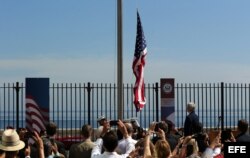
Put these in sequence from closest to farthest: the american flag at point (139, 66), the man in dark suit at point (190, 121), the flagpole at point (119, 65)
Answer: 1. the man in dark suit at point (190, 121)
2. the flagpole at point (119, 65)
3. the american flag at point (139, 66)

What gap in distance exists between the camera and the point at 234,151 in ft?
27.5

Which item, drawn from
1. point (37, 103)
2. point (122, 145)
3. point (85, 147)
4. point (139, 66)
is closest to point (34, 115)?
point (37, 103)

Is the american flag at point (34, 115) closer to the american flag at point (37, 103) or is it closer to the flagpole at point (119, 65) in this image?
the american flag at point (37, 103)

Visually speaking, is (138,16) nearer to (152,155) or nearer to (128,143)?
(128,143)

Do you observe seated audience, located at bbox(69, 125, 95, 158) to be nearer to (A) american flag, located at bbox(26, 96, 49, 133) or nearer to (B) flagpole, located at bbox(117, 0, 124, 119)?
(B) flagpole, located at bbox(117, 0, 124, 119)

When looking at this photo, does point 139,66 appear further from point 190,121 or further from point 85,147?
point 85,147

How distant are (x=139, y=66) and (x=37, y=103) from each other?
9.78 ft

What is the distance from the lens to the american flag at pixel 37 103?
53.2 ft

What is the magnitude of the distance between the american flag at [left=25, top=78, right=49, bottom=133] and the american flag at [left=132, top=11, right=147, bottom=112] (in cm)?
242

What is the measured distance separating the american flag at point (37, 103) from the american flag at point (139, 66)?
242 centimetres

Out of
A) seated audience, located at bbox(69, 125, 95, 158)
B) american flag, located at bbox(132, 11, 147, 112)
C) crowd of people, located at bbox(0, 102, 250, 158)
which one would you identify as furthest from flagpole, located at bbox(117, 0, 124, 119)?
seated audience, located at bbox(69, 125, 95, 158)

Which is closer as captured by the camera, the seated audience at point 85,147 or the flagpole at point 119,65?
the seated audience at point 85,147

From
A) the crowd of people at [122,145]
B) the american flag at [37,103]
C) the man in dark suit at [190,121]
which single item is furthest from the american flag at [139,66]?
the crowd of people at [122,145]

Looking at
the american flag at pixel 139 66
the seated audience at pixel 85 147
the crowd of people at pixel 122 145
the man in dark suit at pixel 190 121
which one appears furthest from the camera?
the american flag at pixel 139 66
